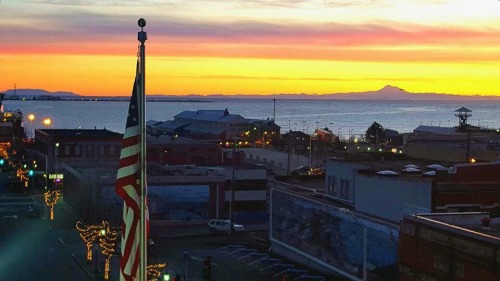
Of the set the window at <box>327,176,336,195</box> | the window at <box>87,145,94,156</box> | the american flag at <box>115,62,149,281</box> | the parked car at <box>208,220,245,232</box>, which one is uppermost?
the american flag at <box>115,62,149,281</box>

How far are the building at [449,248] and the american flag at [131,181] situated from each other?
13.8 meters

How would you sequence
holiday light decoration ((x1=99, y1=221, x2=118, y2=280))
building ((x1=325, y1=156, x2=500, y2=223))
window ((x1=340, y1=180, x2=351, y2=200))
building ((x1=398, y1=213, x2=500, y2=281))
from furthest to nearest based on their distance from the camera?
1. window ((x1=340, y1=180, x2=351, y2=200))
2. holiday light decoration ((x1=99, y1=221, x2=118, y2=280))
3. building ((x1=325, y1=156, x2=500, y2=223))
4. building ((x1=398, y1=213, x2=500, y2=281))

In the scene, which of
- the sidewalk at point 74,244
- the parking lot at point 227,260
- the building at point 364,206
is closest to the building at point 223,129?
the sidewalk at point 74,244

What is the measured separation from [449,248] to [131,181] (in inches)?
611

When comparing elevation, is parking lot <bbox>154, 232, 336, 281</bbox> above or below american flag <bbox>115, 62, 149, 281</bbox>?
below

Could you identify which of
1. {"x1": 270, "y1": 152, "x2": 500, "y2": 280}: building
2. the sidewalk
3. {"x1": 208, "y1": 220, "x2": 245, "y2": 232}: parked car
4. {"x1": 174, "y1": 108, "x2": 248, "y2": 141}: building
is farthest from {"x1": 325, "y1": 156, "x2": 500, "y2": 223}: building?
{"x1": 174, "y1": 108, "x2": 248, "y2": 141}: building

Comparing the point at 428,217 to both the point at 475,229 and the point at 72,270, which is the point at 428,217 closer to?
the point at 475,229

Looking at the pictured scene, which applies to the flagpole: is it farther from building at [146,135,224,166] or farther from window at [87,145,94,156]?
window at [87,145,94,156]

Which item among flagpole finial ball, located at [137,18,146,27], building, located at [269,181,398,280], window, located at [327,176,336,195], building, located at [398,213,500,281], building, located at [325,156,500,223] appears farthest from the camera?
window, located at [327,176,336,195]

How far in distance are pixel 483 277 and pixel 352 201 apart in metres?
21.8

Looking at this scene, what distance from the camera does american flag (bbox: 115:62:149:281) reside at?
46.3 feet

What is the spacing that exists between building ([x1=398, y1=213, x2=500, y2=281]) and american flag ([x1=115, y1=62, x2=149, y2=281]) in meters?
13.8

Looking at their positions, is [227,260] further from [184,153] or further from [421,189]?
[184,153]

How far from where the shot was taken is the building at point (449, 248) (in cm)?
2511
